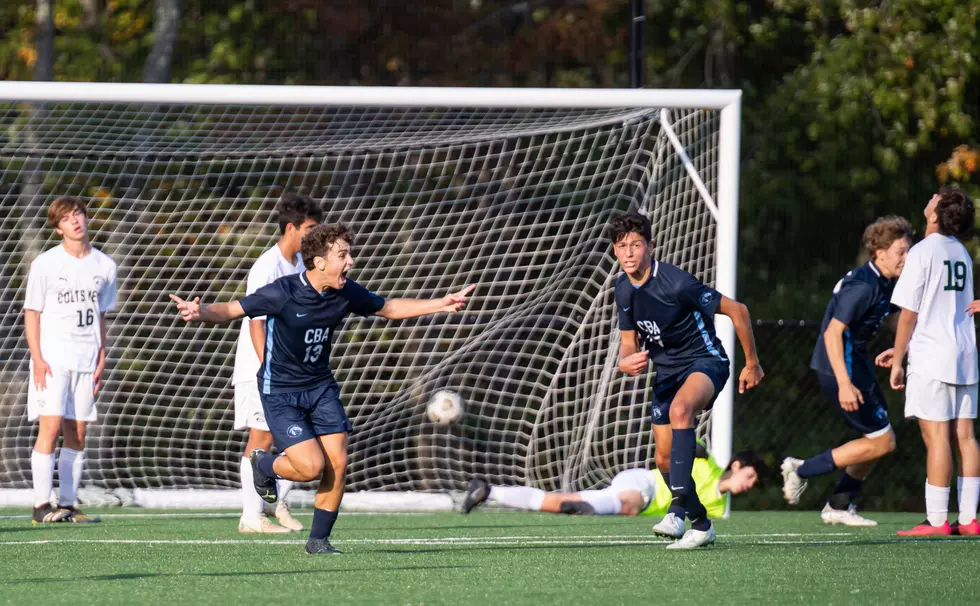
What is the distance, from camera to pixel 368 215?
1081 cm

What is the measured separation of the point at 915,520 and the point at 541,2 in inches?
321

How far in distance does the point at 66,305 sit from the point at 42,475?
3.26ft

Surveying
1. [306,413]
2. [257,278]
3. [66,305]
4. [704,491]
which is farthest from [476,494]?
[66,305]

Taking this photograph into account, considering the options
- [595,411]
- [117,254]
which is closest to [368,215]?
[117,254]

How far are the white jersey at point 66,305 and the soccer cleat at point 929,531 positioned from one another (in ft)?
15.4

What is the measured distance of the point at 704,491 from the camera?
798cm

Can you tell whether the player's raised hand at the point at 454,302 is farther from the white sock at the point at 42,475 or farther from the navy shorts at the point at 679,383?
the white sock at the point at 42,475

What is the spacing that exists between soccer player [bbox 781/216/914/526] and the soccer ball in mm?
2843

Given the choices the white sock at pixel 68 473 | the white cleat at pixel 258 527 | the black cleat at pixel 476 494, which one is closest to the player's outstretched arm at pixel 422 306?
the white cleat at pixel 258 527

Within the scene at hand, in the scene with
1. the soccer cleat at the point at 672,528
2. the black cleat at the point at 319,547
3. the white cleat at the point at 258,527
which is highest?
the soccer cleat at the point at 672,528

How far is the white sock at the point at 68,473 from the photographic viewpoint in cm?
767

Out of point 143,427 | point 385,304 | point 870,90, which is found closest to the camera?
point 385,304

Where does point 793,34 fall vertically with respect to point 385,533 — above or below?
above

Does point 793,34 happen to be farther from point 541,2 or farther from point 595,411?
point 595,411
